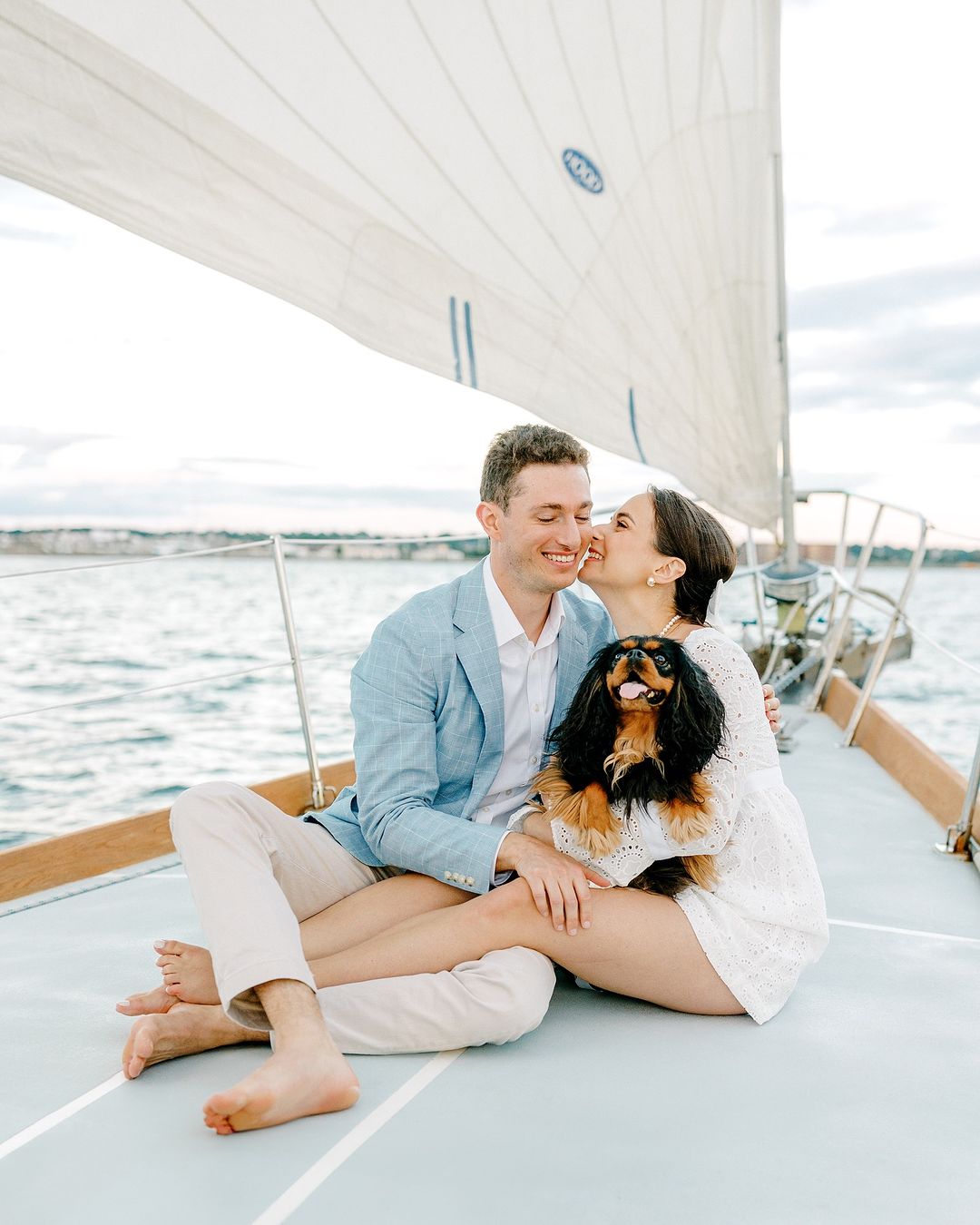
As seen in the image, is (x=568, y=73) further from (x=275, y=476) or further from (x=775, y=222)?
(x=275, y=476)

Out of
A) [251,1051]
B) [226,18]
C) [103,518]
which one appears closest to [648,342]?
[226,18]

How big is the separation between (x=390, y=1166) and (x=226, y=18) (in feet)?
3.82

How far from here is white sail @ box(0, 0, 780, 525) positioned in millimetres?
1139

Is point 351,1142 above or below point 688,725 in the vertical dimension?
below

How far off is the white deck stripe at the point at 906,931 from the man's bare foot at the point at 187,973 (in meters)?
0.97

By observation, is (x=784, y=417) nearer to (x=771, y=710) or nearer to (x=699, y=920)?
(x=771, y=710)

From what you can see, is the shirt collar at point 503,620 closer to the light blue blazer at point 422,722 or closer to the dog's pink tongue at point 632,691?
the light blue blazer at point 422,722

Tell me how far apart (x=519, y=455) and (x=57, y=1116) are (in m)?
1.00

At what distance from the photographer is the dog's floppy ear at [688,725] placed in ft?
4.22

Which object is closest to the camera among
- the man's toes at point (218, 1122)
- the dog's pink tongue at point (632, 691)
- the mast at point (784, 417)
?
the man's toes at point (218, 1122)

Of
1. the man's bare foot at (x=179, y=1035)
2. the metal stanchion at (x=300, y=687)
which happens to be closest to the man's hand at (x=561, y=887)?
the man's bare foot at (x=179, y=1035)

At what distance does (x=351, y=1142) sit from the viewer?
41.5 inches

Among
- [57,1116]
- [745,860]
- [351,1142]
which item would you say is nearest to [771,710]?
[745,860]

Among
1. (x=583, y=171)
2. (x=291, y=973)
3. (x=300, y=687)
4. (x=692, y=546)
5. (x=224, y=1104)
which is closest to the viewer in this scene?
(x=224, y=1104)
